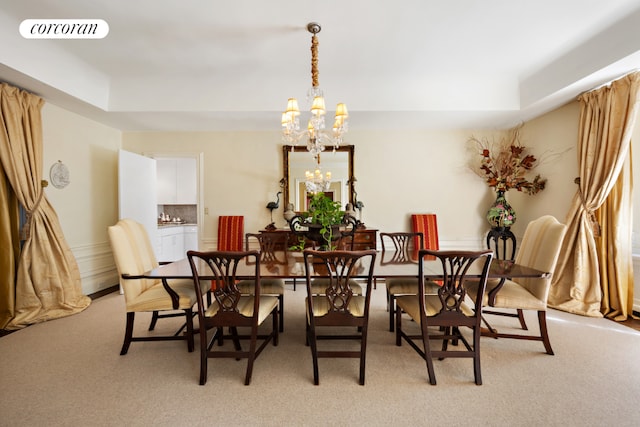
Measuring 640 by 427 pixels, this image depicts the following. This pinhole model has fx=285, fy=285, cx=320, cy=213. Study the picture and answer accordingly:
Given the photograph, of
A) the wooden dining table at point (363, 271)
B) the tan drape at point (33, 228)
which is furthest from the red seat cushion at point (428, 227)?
the tan drape at point (33, 228)

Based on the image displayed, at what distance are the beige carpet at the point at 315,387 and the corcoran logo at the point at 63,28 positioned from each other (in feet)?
8.76

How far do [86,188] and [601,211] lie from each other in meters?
6.21

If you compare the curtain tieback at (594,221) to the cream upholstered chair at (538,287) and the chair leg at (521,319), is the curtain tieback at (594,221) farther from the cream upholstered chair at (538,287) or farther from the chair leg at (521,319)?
the chair leg at (521,319)

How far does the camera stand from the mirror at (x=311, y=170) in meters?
4.44

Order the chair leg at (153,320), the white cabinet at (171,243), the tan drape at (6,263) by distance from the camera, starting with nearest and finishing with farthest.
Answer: the chair leg at (153,320), the tan drape at (6,263), the white cabinet at (171,243)

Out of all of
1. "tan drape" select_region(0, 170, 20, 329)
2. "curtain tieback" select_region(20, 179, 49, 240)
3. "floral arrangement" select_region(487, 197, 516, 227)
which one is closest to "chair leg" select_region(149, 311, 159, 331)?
"tan drape" select_region(0, 170, 20, 329)

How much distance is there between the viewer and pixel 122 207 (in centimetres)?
383

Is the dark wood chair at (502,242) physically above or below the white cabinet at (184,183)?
below

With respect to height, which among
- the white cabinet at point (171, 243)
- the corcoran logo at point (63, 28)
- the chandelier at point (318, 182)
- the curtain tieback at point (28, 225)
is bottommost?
the white cabinet at point (171, 243)

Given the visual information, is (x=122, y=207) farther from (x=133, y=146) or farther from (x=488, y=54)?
(x=488, y=54)

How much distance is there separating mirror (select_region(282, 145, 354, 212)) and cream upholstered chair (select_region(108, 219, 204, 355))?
2307 mm

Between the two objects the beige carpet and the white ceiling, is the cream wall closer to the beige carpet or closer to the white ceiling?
the white ceiling

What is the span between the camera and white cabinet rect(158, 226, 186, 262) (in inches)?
206

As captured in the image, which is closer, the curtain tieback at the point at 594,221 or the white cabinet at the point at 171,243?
the curtain tieback at the point at 594,221
